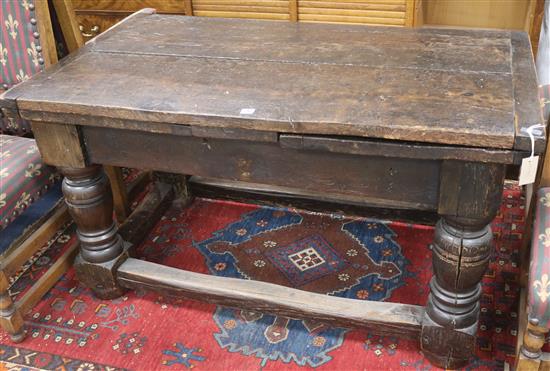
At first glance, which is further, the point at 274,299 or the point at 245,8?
the point at 245,8

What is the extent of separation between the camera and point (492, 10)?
3270 mm

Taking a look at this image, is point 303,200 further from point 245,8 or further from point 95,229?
point 245,8

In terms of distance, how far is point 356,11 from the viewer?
2889mm

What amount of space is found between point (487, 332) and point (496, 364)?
13cm

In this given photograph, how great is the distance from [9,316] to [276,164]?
105 cm

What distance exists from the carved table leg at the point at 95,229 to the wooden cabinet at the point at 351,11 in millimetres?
1470

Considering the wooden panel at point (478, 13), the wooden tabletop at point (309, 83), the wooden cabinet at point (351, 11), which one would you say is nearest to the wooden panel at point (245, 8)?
the wooden cabinet at point (351, 11)

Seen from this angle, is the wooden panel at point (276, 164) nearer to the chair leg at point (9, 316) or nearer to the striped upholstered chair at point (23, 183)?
the striped upholstered chair at point (23, 183)

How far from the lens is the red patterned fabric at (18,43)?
2.03 m

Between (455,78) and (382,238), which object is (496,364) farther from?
(455,78)

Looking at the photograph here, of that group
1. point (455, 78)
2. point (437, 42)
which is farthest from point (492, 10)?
point (455, 78)

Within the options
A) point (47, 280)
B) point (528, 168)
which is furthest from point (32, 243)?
point (528, 168)

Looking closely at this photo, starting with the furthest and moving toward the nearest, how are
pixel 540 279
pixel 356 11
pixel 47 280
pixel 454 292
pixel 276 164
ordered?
1. pixel 356 11
2. pixel 47 280
3. pixel 454 292
4. pixel 276 164
5. pixel 540 279

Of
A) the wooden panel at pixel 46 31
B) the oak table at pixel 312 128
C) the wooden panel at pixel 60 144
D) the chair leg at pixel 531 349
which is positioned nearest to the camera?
the oak table at pixel 312 128
